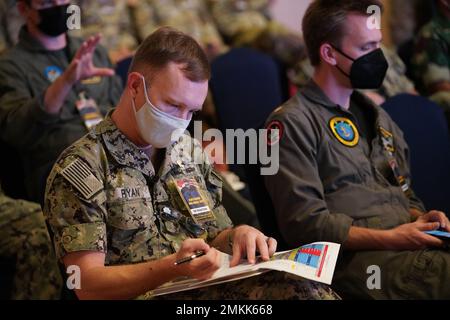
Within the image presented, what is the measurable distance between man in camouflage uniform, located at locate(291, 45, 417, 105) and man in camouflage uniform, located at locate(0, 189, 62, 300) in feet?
5.43

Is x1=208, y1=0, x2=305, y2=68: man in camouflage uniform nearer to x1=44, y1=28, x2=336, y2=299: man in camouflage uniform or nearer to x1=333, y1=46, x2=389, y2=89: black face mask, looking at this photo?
x1=333, y1=46, x2=389, y2=89: black face mask

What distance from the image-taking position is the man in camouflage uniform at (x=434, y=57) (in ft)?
12.7

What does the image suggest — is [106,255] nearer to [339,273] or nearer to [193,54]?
[193,54]

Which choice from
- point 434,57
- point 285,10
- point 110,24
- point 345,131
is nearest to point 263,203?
point 345,131

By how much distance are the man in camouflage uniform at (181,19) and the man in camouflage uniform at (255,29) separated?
0.13 meters

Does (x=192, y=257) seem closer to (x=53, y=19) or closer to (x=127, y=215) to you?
(x=127, y=215)

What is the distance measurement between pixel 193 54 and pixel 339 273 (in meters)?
0.87

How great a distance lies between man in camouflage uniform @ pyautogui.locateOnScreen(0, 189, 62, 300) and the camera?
2.42 m

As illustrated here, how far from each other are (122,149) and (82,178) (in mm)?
166

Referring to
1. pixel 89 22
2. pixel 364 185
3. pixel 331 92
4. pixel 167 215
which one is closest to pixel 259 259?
pixel 167 215

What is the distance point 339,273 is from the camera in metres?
2.19

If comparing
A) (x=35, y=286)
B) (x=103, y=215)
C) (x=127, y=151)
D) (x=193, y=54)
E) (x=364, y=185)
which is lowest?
(x=35, y=286)

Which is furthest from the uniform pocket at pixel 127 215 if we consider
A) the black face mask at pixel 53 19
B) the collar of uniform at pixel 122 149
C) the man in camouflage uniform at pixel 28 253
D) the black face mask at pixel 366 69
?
the black face mask at pixel 53 19
